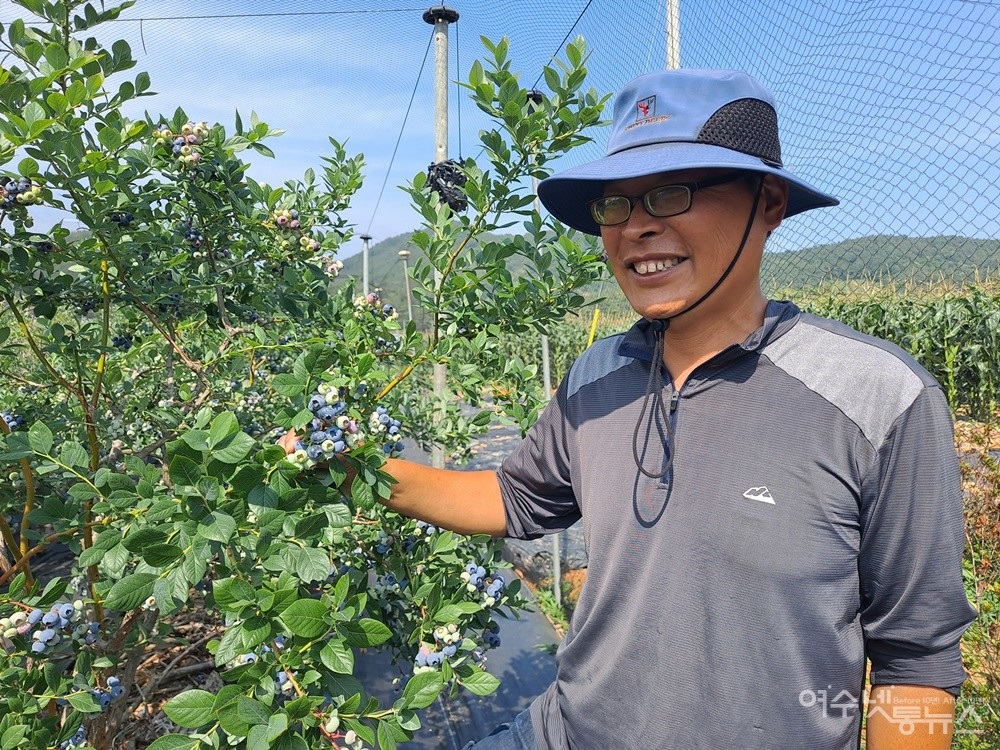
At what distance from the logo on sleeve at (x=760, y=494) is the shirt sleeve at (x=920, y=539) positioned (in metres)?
0.13

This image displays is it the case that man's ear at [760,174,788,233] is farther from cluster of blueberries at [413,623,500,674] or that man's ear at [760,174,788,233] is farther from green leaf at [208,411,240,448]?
cluster of blueberries at [413,623,500,674]

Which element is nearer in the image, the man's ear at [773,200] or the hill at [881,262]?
the man's ear at [773,200]

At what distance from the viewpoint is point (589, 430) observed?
125 cm

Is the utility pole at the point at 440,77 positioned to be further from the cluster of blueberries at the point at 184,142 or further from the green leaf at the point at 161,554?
Result: the green leaf at the point at 161,554

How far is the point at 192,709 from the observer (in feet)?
Result: 2.98

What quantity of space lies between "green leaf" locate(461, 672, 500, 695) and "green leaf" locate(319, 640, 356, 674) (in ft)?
1.30

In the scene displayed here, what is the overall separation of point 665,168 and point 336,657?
2.89ft

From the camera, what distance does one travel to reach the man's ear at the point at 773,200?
106cm

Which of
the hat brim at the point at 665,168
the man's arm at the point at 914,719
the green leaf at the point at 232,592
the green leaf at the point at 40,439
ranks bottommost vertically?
the man's arm at the point at 914,719

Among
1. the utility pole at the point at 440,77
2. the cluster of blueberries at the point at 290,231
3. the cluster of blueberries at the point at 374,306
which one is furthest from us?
the utility pole at the point at 440,77

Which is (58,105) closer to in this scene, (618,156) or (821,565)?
(618,156)

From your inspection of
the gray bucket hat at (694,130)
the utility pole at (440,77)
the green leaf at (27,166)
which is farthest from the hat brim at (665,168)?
the utility pole at (440,77)

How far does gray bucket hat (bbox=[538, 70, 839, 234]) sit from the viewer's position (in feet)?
3.20

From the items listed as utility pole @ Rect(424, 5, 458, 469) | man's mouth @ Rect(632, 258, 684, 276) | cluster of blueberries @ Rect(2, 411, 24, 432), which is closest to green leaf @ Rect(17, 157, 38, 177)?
cluster of blueberries @ Rect(2, 411, 24, 432)
